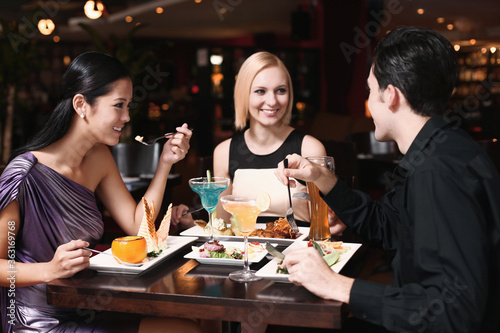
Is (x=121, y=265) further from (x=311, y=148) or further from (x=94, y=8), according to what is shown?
(x=94, y=8)

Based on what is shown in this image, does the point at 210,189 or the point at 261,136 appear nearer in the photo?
the point at 210,189

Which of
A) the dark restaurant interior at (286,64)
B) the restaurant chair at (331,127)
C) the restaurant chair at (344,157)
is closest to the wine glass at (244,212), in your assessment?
the dark restaurant interior at (286,64)

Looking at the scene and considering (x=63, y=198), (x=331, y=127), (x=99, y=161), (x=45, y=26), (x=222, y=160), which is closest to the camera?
(x=63, y=198)

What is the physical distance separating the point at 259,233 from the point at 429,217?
2.92 ft

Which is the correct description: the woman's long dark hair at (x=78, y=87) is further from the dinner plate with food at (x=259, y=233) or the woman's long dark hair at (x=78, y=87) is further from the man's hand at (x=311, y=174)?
the man's hand at (x=311, y=174)

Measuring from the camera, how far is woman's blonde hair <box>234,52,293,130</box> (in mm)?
2713

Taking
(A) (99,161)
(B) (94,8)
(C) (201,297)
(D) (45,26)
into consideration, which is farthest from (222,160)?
(D) (45,26)

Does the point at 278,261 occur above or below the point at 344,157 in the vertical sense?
below

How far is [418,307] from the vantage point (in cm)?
119

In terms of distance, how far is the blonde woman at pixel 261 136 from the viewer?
266 cm

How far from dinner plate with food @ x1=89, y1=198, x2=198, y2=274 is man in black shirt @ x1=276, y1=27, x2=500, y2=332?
0.49 metres

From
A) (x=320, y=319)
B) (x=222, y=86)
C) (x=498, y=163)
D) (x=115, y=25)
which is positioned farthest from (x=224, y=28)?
(x=320, y=319)

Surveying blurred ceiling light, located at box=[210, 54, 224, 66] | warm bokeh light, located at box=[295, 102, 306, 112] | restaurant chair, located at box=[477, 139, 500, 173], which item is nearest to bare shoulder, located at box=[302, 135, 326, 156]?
restaurant chair, located at box=[477, 139, 500, 173]

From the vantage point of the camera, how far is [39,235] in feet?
5.82
